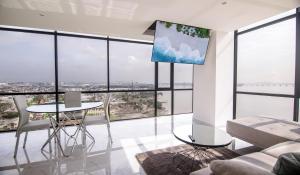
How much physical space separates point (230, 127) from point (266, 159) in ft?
4.44

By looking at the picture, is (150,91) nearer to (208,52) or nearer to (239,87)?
(208,52)

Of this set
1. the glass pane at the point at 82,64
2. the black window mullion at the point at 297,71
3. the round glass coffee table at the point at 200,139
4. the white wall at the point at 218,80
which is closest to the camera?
the round glass coffee table at the point at 200,139

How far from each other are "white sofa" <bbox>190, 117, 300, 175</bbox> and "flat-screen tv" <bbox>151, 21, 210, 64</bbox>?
6.46 feet

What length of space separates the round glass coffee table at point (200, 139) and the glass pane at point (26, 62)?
3559mm

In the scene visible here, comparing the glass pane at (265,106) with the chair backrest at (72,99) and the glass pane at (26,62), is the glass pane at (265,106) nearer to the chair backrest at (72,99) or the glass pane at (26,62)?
the chair backrest at (72,99)

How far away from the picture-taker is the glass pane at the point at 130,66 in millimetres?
4926

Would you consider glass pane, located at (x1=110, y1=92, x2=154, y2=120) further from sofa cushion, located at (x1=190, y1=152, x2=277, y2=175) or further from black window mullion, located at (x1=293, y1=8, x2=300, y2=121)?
sofa cushion, located at (x1=190, y1=152, x2=277, y2=175)

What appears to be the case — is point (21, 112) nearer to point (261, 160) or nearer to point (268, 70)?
point (261, 160)

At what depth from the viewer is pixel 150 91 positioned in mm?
5359

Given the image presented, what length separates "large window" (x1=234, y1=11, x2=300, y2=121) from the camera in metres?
3.36

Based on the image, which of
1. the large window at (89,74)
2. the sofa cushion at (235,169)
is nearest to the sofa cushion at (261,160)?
the sofa cushion at (235,169)

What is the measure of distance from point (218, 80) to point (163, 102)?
202 centimetres

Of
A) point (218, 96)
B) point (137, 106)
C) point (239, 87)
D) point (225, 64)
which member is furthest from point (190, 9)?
point (137, 106)

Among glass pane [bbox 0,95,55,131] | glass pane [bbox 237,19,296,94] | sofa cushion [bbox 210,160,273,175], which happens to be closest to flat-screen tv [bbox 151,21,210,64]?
glass pane [bbox 237,19,296,94]
